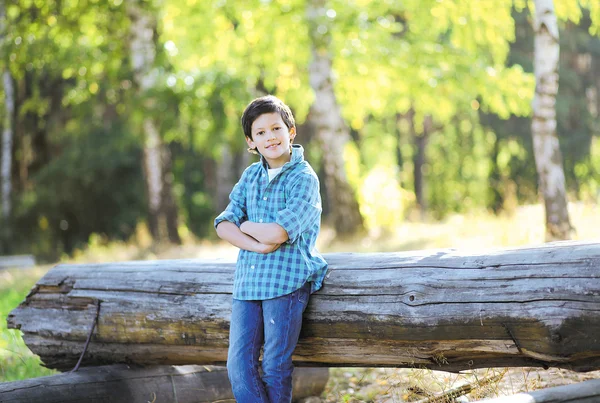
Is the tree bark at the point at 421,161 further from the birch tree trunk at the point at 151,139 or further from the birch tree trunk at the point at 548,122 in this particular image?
the birch tree trunk at the point at 548,122

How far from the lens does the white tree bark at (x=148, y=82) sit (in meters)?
10.5

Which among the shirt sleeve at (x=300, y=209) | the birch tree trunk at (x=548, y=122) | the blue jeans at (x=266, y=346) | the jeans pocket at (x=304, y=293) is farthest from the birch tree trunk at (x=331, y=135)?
the blue jeans at (x=266, y=346)

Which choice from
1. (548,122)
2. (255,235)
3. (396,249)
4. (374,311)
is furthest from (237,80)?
(374,311)

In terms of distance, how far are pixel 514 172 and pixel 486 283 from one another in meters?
17.1

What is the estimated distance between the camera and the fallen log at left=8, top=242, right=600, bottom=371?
9.87ft

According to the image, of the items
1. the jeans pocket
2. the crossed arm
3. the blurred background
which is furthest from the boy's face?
the blurred background

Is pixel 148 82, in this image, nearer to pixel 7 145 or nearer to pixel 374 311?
pixel 7 145

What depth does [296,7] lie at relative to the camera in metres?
10.2

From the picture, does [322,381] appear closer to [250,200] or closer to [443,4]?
[250,200]

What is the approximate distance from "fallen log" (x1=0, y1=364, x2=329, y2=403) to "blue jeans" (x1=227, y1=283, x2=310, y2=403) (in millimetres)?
1004

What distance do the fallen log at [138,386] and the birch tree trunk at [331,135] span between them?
20.2 feet

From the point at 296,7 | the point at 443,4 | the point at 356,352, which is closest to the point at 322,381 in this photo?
the point at 356,352

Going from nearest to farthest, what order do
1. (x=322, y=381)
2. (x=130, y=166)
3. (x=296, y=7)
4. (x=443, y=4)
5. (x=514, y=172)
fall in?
1. (x=322, y=381)
2. (x=443, y=4)
3. (x=296, y=7)
4. (x=130, y=166)
5. (x=514, y=172)

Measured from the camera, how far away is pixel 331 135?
414 inches
